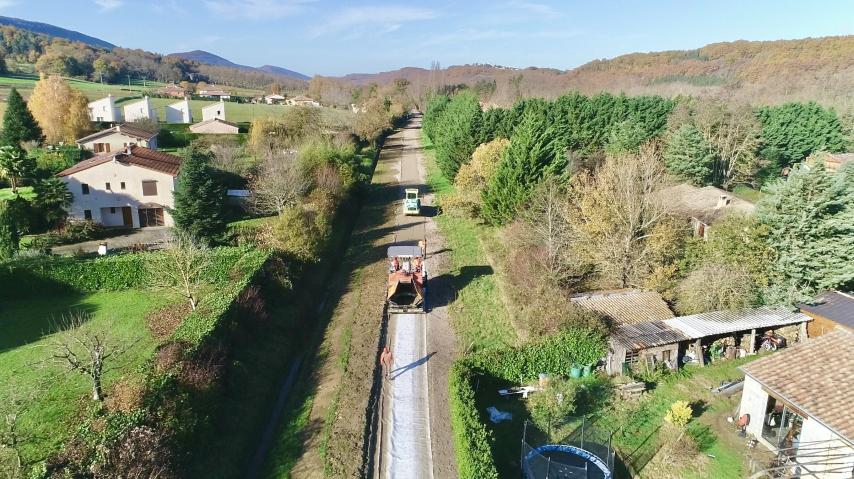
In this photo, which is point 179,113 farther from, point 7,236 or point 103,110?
point 7,236

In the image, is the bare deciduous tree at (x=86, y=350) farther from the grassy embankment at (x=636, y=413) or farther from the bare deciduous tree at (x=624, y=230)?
the bare deciduous tree at (x=624, y=230)

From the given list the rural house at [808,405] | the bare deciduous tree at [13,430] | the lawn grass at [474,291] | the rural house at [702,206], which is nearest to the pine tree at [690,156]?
the rural house at [702,206]

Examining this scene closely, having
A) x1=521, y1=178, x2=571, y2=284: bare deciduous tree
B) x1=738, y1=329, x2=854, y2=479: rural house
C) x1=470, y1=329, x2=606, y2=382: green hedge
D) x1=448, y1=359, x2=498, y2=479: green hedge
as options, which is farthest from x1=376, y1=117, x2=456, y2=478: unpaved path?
x1=738, y1=329, x2=854, y2=479: rural house

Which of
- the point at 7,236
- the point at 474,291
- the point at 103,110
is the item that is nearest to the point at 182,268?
the point at 7,236

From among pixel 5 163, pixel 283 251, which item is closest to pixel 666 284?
pixel 283 251

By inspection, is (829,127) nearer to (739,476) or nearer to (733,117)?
(733,117)

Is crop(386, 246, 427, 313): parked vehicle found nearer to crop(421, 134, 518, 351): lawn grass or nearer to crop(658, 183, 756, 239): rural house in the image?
crop(421, 134, 518, 351): lawn grass
